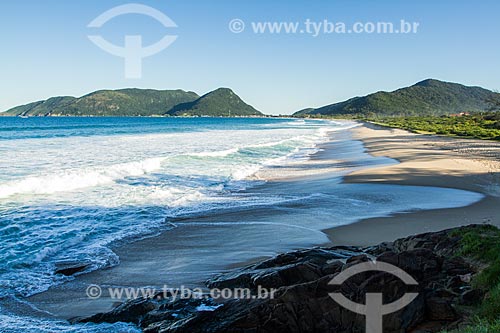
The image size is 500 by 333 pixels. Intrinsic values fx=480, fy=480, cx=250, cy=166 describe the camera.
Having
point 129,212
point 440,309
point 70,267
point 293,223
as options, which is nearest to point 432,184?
point 293,223

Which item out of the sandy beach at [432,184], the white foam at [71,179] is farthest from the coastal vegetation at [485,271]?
the white foam at [71,179]

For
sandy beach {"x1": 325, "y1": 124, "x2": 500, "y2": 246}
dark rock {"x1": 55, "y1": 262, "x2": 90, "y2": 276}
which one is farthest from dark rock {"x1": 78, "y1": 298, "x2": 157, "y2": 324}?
sandy beach {"x1": 325, "y1": 124, "x2": 500, "y2": 246}

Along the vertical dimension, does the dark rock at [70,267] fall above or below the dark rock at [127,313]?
below

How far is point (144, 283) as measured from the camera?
826 centimetres

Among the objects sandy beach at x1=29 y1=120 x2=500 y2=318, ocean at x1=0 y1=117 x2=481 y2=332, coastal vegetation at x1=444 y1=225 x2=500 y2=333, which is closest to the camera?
coastal vegetation at x1=444 y1=225 x2=500 y2=333

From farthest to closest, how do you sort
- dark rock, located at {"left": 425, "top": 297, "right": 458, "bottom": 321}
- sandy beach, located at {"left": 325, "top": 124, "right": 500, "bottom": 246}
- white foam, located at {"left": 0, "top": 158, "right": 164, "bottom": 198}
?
white foam, located at {"left": 0, "top": 158, "right": 164, "bottom": 198}, sandy beach, located at {"left": 325, "top": 124, "right": 500, "bottom": 246}, dark rock, located at {"left": 425, "top": 297, "right": 458, "bottom": 321}

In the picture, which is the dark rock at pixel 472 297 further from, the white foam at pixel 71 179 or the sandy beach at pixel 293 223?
the white foam at pixel 71 179

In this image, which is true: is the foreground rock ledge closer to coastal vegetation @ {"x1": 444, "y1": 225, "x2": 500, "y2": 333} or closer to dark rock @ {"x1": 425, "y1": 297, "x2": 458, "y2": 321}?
dark rock @ {"x1": 425, "y1": 297, "x2": 458, "y2": 321}

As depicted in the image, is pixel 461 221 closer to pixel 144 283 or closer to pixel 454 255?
pixel 454 255

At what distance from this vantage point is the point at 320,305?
573 cm

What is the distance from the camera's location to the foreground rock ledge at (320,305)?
5.63 metres

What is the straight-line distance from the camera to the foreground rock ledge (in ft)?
18.5

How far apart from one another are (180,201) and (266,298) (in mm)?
10519

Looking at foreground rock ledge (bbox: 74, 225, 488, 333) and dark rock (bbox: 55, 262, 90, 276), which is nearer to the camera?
foreground rock ledge (bbox: 74, 225, 488, 333)
